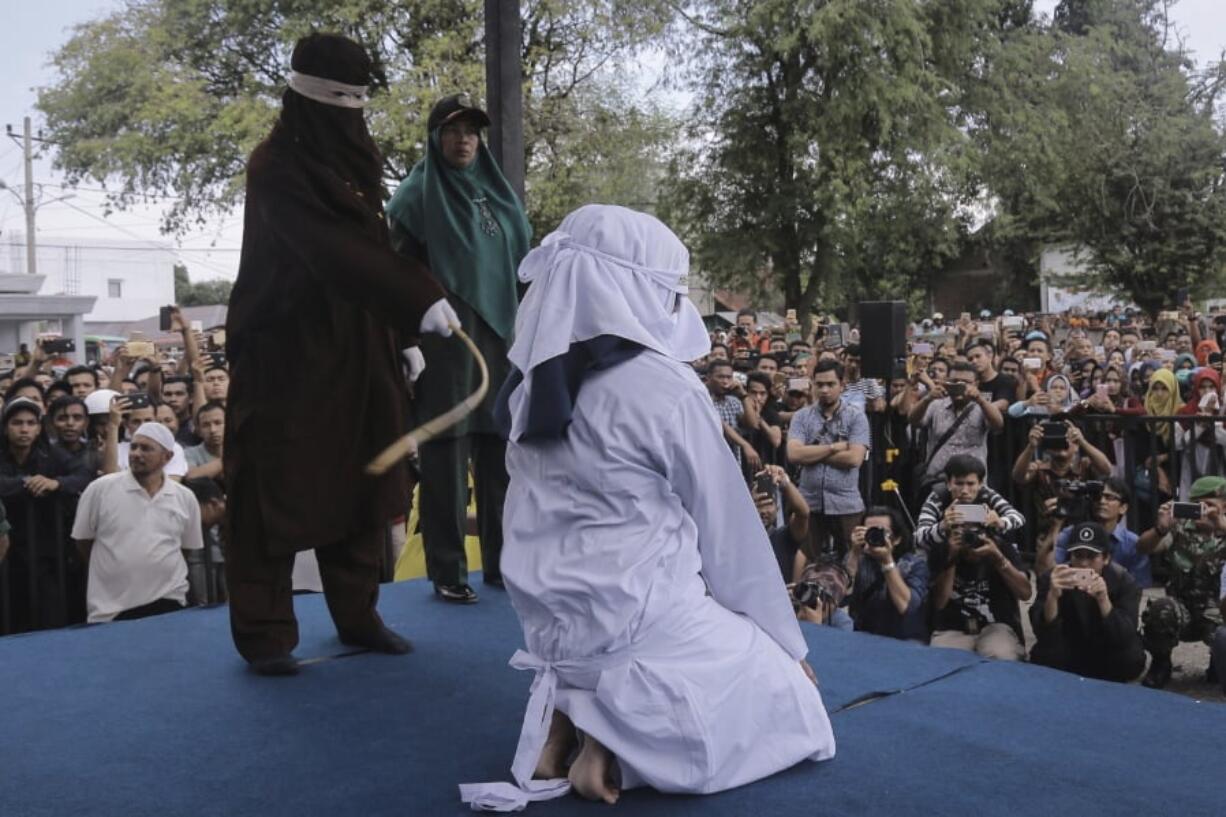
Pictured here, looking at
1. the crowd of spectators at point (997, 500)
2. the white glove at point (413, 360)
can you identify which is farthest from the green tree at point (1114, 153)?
the white glove at point (413, 360)

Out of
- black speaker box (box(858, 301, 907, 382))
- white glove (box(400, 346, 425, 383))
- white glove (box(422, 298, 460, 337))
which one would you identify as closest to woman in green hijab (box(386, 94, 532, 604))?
white glove (box(400, 346, 425, 383))

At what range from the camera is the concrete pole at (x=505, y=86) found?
15.5 feet

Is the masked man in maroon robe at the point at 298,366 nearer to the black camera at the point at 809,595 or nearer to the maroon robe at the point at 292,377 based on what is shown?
the maroon robe at the point at 292,377

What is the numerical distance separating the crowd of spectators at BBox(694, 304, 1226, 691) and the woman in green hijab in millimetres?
1674

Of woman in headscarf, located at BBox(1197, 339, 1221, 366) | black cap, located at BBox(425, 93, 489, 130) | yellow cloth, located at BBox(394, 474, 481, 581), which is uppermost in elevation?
black cap, located at BBox(425, 93, 489, 130)

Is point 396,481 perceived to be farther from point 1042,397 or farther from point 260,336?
point 1042,397

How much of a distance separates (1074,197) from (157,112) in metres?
17.9

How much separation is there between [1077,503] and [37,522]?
16.8 ft

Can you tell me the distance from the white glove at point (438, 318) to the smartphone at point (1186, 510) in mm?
4220

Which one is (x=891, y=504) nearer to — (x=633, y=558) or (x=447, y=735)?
(x=447, y=735)

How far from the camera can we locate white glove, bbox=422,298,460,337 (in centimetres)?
321

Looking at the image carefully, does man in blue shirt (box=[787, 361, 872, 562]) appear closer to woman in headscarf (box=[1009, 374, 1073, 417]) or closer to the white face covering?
woman in headscarf (box=[1009, 374, 1073, 417])

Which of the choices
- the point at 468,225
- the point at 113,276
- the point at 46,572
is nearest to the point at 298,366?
the point at 468,225

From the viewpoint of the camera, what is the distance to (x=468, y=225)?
420cm
